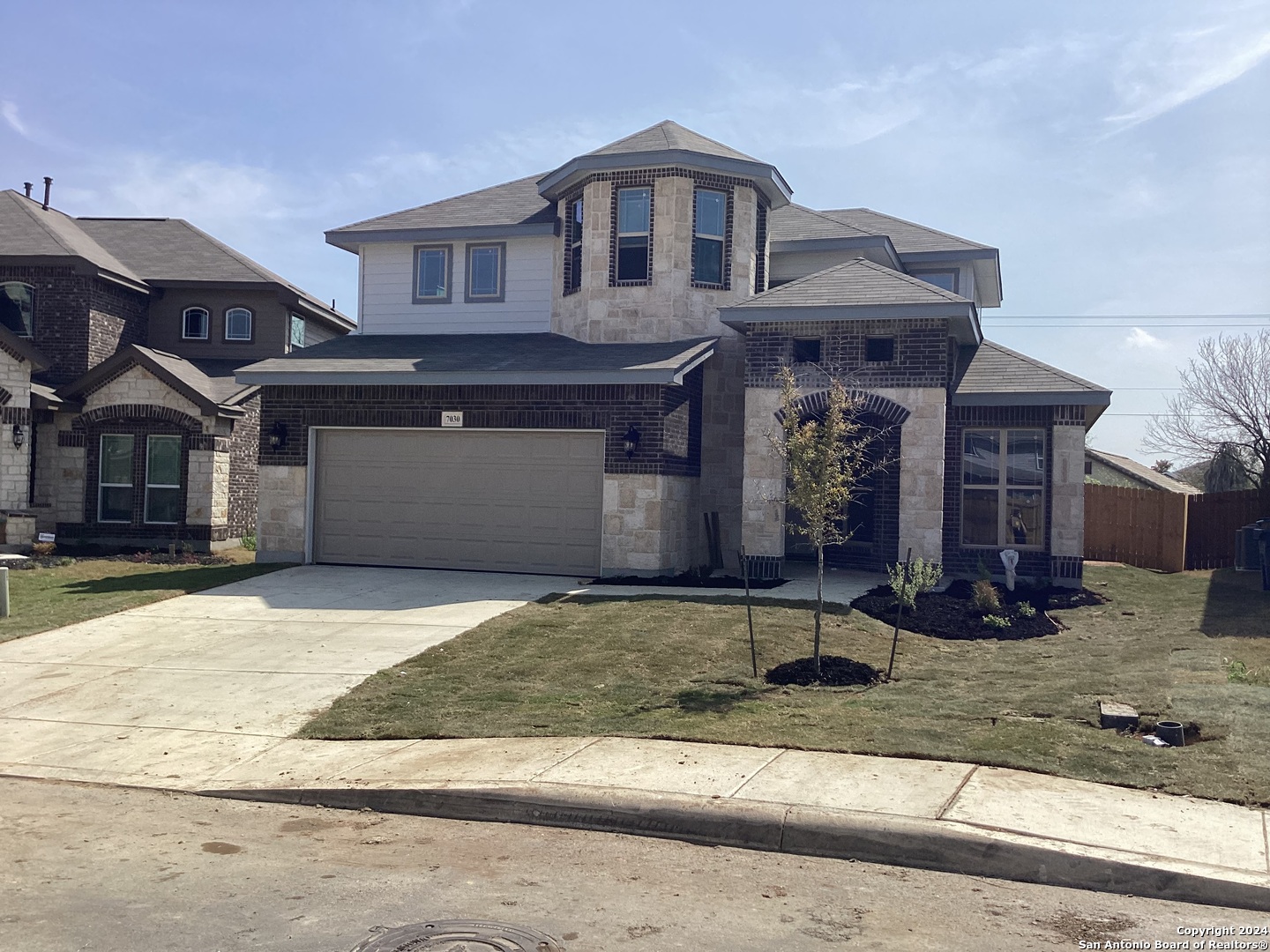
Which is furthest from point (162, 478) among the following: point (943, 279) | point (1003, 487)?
point (943, 279)

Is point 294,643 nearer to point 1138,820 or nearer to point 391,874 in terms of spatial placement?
point 391,874

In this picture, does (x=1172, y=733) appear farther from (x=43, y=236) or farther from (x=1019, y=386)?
(x=43, y=236)

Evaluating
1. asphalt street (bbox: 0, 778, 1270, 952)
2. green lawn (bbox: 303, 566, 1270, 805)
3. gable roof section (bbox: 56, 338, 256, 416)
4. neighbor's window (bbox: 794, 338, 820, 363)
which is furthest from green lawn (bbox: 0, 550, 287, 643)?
neighbor's window (bbox: 794, 338, 820, 363)

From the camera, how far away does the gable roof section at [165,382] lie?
2270 centimetres

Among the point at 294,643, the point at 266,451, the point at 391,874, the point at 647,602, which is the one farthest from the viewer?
the point at 266,451

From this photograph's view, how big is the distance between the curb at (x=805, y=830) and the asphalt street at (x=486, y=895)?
107 millimetres

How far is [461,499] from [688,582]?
433 centimetres

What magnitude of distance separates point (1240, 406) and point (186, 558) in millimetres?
29232

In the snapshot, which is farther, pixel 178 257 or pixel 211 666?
pixel 178 257

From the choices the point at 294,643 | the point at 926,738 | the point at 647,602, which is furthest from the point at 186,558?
the point at 926,738

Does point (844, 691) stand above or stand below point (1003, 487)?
below

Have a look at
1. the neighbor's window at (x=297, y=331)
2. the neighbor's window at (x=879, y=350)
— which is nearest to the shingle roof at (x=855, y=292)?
the neighbor's window at (x=879, y=350)

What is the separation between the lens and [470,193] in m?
23.8

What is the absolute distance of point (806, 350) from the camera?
18.2 metres
